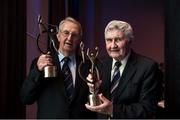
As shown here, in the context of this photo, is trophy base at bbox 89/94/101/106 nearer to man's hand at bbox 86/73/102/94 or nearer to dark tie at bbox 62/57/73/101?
man's hand at bbox 86/73/102/94

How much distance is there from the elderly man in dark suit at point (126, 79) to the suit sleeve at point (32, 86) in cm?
29

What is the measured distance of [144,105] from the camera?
5.37 ft

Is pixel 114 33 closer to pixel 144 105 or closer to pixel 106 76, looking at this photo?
pixel 106 76

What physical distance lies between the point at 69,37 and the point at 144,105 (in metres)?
0.50

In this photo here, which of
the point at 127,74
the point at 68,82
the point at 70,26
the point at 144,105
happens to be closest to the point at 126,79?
the point at 127,74

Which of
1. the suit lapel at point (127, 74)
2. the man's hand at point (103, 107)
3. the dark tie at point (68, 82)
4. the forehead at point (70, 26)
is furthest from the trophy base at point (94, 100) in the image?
the forehead at point (70, 26)

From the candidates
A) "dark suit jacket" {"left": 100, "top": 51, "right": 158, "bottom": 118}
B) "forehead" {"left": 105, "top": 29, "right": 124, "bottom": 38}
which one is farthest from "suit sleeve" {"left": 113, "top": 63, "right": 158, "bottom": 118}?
"forehead" {"left": 105, "top": 29, "right": 124, "bottom": 38}

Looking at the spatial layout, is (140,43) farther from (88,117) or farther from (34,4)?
(88,117)

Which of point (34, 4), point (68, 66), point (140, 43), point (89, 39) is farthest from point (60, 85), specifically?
point (140, 43)

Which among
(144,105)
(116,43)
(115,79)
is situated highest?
(116,43)

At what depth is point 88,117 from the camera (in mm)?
1883

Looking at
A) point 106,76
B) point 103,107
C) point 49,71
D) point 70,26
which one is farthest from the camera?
point 70,26

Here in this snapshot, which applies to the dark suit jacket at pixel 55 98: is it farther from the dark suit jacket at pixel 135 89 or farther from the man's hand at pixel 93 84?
the man's hand at pixel 93 84
